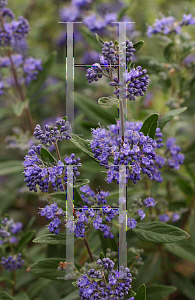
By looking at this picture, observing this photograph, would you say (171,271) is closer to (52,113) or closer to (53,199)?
(53,199)

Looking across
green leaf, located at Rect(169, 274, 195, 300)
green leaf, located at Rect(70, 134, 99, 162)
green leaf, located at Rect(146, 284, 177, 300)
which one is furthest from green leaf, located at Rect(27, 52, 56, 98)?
green leaf, located at Rect(169, 274, 195, 300)

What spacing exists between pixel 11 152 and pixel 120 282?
285cm

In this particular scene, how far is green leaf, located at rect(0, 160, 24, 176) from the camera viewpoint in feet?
8.01

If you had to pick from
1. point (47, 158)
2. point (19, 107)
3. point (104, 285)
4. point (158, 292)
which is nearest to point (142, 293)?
point (104, 285)

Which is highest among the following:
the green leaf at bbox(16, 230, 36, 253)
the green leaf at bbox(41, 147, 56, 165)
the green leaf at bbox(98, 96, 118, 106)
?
the green leaf at bbox(98, 96, 118, 106)

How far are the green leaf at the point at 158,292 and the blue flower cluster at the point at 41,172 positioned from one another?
0.95 m

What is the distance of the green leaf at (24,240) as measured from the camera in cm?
210

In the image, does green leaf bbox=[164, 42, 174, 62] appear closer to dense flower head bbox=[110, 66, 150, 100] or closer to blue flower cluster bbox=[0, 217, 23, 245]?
dense flower head bbox=[110, 66, 150, 100]

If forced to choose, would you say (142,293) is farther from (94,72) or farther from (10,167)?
(10,167)

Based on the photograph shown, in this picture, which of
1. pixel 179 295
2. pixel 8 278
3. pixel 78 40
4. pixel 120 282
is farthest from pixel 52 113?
pixel 120 282

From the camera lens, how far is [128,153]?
4.76 ft

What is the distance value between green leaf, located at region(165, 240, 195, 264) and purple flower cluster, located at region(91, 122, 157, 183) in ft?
3.11

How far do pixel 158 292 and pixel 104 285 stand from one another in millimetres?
697

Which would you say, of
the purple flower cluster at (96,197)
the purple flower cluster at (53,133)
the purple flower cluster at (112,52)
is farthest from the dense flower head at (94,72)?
the purple flower cluster at (96,197)
